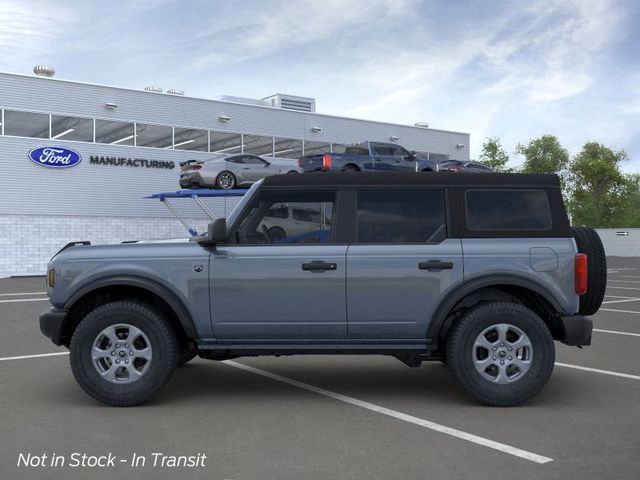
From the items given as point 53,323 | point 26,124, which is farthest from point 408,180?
point 26,124

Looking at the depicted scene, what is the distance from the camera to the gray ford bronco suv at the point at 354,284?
573 centimetres

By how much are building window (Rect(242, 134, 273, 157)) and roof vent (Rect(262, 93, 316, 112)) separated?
285 centimetres

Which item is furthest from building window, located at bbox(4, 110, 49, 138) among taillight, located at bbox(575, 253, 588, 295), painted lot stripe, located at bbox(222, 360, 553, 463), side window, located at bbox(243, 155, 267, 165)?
taillight, located at bbox(575, 253, 588, 295)

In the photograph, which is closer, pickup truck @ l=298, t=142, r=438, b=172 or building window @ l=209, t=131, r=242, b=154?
pickup truck @ l=298, t=142, r=438, b=172

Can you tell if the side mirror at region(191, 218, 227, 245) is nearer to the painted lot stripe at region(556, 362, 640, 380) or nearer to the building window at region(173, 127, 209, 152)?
the painted lot stripe at region(556, 362, 640, 380)

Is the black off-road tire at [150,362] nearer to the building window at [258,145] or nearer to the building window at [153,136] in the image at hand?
the building window at [153,136]

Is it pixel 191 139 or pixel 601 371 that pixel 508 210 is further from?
pixel 191 139

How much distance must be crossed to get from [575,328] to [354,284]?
1852mm

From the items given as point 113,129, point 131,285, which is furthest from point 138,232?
point 131,285

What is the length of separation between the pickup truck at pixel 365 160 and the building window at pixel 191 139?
11.6 m

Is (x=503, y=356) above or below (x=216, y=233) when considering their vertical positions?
below

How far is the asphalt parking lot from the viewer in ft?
13.7

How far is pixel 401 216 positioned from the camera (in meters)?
5.95

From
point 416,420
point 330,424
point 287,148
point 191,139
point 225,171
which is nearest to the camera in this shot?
point 330,424
